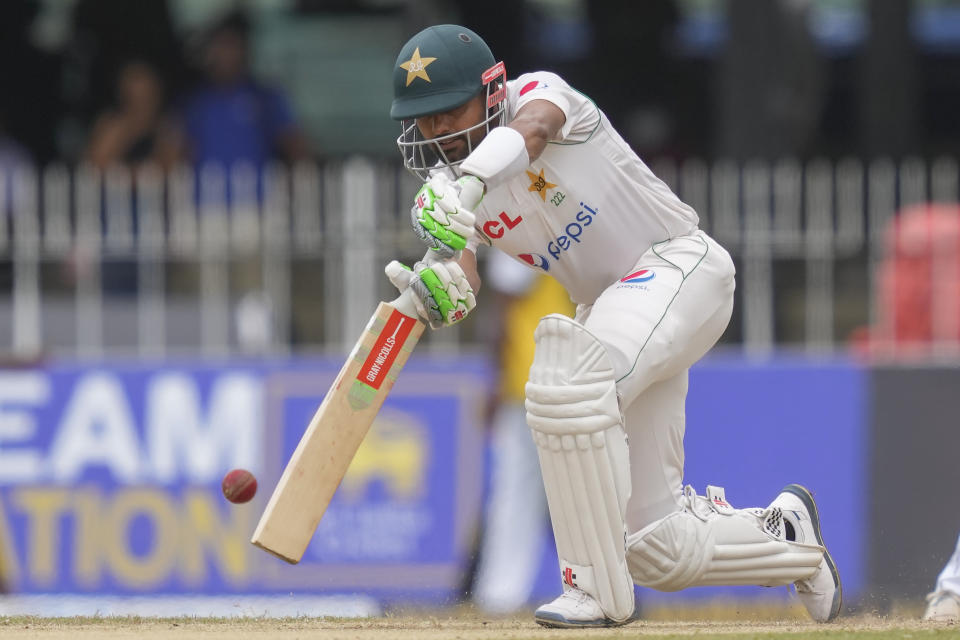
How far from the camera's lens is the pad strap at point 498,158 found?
182 inches

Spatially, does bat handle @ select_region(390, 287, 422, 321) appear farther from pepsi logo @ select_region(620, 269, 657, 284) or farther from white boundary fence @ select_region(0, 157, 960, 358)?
white boundary fence @ select_region(0, 157, 960, 358)

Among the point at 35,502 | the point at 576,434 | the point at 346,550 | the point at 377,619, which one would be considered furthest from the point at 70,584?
the point at 576,434

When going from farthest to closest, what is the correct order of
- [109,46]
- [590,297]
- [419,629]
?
[109,46]
[590,297]
[419,629]

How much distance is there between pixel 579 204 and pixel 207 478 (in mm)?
3671

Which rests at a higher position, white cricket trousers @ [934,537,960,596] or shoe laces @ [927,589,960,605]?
white cricket trousers @ [934,537,960,596]

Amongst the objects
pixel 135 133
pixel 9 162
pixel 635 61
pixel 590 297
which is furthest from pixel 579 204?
pixel 635 61

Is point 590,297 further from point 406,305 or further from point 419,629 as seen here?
point 419,629

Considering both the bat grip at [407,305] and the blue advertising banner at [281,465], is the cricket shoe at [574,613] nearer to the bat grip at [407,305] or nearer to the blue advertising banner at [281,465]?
the bat grip at [407,305]

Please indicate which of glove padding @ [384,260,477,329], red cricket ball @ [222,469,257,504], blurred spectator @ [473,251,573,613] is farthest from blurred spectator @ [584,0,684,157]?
glove padding @ [384,260,477,329]

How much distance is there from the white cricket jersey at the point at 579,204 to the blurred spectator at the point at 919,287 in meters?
3.45

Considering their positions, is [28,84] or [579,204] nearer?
[579,204]

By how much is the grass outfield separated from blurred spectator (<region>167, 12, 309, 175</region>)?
437 centimetres

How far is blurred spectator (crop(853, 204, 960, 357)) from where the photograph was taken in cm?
835

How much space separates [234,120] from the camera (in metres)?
9.70
